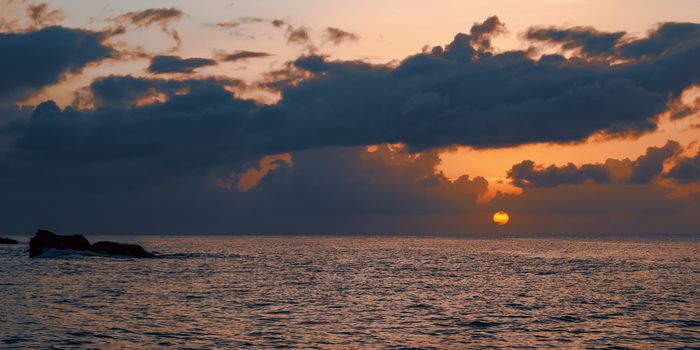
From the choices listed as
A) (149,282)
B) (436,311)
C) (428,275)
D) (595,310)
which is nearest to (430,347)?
(436,311)

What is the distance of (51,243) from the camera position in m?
124

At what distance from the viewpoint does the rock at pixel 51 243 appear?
4719 inches

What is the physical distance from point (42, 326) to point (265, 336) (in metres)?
14.8

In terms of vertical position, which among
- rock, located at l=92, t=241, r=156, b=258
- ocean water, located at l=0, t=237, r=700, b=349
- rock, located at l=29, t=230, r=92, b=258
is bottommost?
ocean water, located at l=0, t=237, r=700, b=349

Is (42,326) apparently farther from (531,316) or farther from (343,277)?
(343,277)

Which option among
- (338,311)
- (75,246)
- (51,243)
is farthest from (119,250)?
(338,311)

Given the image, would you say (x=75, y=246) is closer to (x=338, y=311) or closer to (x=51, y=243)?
(x=51, y=243)

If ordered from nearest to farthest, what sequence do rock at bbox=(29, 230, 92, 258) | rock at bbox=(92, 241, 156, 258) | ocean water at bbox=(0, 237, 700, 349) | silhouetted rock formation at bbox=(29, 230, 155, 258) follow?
ocean water at bbox=(0, 237, 700, 349)
rock at bbox=(29, 230, 92, 258)
silhouetted rock formation at bbox=(29, 230, 155, 258)
rock at bbox=(92, 241, 156, 258)

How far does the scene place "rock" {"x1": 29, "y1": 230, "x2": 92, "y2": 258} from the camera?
120m

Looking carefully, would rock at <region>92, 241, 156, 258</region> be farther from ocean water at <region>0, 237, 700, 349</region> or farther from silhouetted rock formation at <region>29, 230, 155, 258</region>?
ocean water at <region>0, 237, 700, 349</region>

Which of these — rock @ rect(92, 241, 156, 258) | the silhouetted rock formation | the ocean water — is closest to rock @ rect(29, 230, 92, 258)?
the silhouetted rock formation

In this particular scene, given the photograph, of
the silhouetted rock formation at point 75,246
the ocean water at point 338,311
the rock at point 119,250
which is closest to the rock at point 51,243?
the silhouetted rock formation at point 75,246

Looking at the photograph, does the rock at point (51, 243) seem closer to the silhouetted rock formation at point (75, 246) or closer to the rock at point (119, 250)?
the silhouetted rock formation at point (75, 246)

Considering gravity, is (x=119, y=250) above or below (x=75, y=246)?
below
